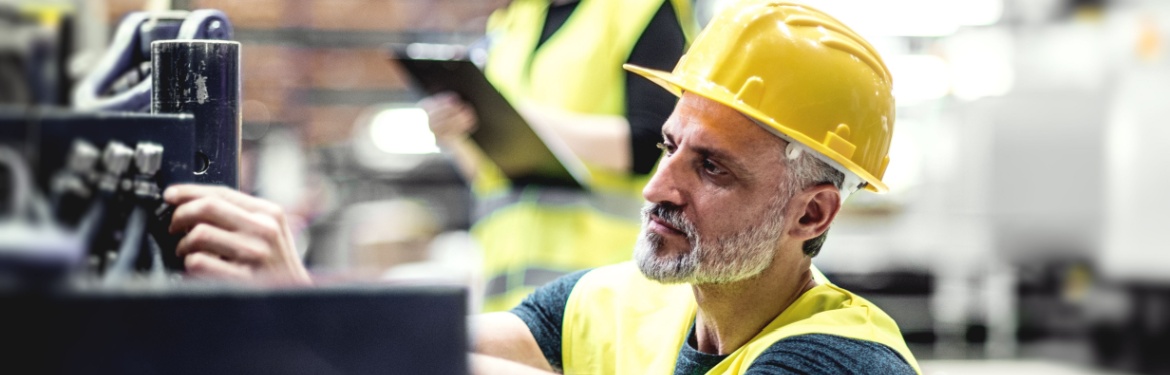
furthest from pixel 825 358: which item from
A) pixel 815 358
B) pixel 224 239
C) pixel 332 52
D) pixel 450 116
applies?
pixel 332 52

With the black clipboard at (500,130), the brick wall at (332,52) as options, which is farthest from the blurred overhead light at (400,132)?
the black clipboard at (500,130)

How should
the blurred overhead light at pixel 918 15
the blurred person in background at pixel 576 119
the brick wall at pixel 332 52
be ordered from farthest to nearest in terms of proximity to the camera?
the blurred overhead light at pixel 918 15 → the brick wall at pixel 332 52 → the blurred person in background at pixel 576 119

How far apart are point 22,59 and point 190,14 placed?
61cm

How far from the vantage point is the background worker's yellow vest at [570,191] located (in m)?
2.30

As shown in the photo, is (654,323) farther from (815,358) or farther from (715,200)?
(815,358)

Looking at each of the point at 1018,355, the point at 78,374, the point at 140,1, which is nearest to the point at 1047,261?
the point at 1018,355

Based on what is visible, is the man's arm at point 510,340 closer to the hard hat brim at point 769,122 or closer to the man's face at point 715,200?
the man's face at point 715,200

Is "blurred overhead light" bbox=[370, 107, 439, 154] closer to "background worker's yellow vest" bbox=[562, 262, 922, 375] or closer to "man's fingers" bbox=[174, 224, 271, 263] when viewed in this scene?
"background worker's yellow vest" bbox=[562, 262, 922, 375]

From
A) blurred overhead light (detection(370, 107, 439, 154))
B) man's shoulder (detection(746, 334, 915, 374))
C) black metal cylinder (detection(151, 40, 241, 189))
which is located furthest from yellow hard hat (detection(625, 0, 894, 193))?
blurred overhead light (detection(370, 107, 439, 154))

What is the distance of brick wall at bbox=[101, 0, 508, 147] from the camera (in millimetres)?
6754

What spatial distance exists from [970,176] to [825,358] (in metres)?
7.75

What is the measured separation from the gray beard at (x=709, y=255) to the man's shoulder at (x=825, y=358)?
15 cm

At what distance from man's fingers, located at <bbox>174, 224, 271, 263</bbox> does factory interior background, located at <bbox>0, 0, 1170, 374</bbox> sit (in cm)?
426

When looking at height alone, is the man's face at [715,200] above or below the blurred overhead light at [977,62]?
below
